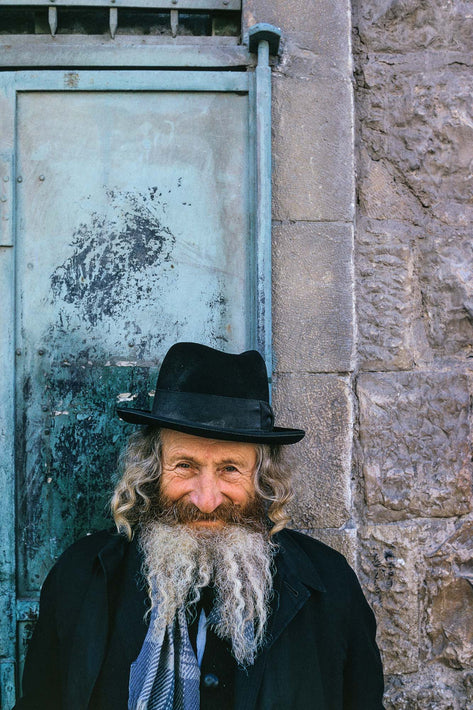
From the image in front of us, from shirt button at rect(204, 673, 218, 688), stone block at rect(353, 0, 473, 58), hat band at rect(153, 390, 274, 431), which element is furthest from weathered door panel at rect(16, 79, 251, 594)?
shirt button at rect(204, 673, 218, 688)

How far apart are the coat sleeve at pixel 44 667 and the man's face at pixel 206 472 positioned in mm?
507

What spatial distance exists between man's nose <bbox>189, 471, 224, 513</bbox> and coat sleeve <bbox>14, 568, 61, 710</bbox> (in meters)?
0.53

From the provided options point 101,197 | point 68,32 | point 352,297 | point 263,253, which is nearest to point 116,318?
point 101,197

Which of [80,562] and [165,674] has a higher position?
[80,562]

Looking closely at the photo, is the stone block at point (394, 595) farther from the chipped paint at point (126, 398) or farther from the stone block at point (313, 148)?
the stone block at point (313, 148)

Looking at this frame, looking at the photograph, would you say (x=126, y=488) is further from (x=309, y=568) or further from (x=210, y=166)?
(x=210, y=166)

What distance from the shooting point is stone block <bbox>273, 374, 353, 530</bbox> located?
242 cm

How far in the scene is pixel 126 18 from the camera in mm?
2502

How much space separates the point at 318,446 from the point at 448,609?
2.73 feet

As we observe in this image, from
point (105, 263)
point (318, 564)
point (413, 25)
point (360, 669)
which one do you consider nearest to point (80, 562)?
point (318, 564)

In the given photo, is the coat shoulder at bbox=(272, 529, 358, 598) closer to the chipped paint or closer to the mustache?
the mustache

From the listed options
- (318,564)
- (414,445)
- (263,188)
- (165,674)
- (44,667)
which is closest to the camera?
(165,674)

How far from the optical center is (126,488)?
2.07 metres

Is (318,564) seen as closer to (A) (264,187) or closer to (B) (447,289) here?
(B) (447,289)
